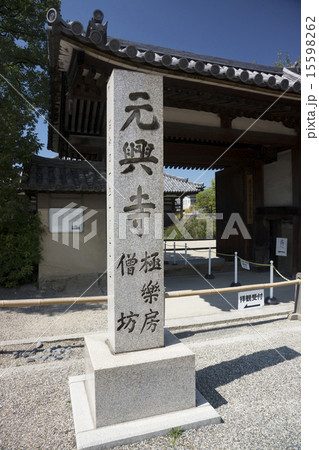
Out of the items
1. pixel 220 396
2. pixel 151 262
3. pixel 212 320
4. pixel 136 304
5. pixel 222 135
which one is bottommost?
pixel 220 396

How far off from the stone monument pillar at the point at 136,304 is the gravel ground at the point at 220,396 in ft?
0.61

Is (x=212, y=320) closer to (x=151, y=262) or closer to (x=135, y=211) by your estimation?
(x=151, y=262)

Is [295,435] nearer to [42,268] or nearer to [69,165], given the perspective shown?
[42,268]

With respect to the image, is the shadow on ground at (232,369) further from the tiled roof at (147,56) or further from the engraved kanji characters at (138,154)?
the tiled roof at (147,56)

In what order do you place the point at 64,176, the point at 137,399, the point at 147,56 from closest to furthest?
1. the point at 137,399
2. the point at 147,56
3. the point at 64,176

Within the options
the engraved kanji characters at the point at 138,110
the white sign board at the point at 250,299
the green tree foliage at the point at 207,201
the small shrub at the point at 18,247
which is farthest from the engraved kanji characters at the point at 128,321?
the green tree foliage at the point at 207,201

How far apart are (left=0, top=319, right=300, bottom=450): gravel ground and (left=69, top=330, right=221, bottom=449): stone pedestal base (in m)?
0.12

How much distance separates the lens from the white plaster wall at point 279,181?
30.5 feet

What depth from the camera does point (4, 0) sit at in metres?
10.2

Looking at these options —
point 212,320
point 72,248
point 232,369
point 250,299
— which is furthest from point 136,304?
point 72,248

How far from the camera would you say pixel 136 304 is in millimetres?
→ 3215

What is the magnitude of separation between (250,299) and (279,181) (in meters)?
5.29

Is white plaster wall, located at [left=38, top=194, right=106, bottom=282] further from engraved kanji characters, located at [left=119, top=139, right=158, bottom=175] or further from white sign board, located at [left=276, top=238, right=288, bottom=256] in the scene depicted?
engraved kanji characters, located at [left=119, top=139, right=158, bottom=175]

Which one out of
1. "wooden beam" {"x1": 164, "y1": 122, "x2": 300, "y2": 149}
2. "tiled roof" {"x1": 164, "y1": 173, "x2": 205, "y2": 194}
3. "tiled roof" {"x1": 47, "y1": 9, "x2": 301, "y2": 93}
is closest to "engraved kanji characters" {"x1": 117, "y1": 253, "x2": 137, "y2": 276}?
"tiled roof" {"x1": 47, "y1": 9, "x2": 301, "y2": 93}
